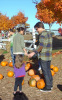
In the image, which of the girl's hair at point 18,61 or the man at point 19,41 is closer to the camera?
the girl's hair at point 18,61

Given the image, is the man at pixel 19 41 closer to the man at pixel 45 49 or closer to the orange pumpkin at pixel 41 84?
the man at pixel 45 49

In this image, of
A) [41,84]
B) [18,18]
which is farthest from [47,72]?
[18,18]

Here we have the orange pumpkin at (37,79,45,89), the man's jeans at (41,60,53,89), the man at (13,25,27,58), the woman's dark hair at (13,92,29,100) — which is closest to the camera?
the woman's dark hair at (13,92,29,100)

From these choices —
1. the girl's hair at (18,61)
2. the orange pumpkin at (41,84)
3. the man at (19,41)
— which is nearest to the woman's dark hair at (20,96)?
the orange pumpkin at (41,84)

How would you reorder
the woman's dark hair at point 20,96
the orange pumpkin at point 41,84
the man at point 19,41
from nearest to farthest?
the woman's dark hair at point 20,96 < the orange pumpkin at point 41,84 < the man at point 19,41

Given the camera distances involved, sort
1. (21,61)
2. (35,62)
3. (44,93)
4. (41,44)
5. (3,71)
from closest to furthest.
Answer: (21,61), (41,44), (44,93), (3,71), (35,62)

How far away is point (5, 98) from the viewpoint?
389cm

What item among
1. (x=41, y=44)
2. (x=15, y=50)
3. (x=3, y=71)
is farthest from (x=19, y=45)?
(x=3, y=71)

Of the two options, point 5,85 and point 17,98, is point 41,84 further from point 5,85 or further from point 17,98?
point 5,85

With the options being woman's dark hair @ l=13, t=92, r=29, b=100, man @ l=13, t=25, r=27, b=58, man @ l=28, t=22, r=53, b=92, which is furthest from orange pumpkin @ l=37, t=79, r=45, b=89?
man @ l=13, t=25, r=27, b=58

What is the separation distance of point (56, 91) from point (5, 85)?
174 cm

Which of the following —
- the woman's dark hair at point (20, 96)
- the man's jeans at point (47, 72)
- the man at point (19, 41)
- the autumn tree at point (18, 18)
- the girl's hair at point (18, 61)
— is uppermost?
the autumn tree at point (18, 18)

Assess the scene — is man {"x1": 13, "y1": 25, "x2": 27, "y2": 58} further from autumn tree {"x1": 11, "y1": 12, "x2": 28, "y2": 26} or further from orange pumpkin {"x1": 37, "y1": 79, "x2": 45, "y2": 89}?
autumn tree {"x1": 11, "y1": 12, "x2": 28, "y2": 26}

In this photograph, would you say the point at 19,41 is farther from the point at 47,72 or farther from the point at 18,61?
the point at 47,72
